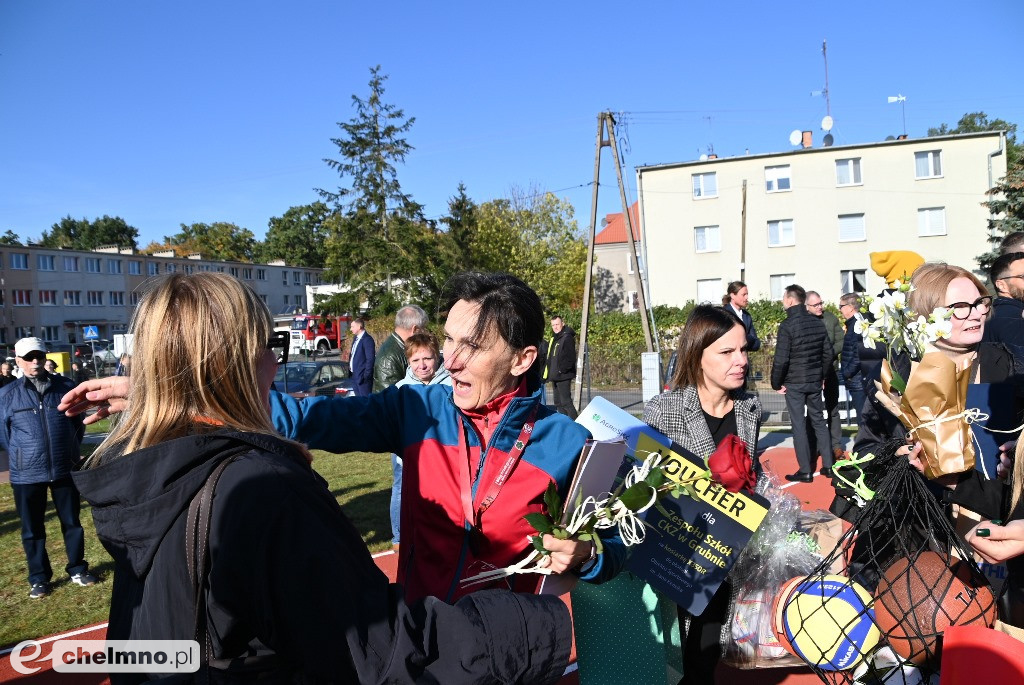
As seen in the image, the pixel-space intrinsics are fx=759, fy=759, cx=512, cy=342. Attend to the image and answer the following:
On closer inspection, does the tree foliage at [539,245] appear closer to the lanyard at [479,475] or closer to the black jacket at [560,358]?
the black jacket at [560,358]

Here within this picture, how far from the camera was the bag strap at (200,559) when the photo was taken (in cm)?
135

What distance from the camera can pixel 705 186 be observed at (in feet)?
129

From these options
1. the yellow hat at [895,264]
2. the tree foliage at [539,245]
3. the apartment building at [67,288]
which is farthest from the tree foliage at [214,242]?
the yellow hat at [895,264]

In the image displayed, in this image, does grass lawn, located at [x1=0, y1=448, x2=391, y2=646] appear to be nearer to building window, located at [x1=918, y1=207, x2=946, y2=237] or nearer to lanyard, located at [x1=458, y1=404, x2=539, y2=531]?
lanyard, located at [x1=458, y1=404, x2=539, y2=531]

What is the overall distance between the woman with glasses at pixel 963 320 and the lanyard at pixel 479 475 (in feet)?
5.56

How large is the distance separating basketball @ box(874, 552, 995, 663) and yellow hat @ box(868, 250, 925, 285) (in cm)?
148

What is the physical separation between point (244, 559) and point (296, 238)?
93.3 metres

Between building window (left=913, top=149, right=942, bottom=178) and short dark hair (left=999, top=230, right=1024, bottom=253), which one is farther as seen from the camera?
building window (left=913, top=149, right=942, bottom=178)

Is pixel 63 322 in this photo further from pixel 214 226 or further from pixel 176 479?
pixel 176 479

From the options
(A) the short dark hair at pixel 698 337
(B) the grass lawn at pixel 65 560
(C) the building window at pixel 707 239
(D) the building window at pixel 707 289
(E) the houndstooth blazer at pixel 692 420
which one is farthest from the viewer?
(D) the building window at pixel 707 289

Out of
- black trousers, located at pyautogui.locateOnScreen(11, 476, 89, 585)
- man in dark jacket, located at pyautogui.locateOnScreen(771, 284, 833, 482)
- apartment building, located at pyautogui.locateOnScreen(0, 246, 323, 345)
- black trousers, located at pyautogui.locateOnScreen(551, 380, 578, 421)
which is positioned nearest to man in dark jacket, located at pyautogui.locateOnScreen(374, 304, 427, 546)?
Answer: black trousers, located at pyautogui.locateOnScreen(11, 476, 89, 585)

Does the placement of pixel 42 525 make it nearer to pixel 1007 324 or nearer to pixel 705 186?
pixel 1007 324

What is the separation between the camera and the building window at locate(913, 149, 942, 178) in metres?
36.3

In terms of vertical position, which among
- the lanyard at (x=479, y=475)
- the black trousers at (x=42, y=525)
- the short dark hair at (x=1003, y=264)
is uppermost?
the short dark hair at (x=1003, y=264)
